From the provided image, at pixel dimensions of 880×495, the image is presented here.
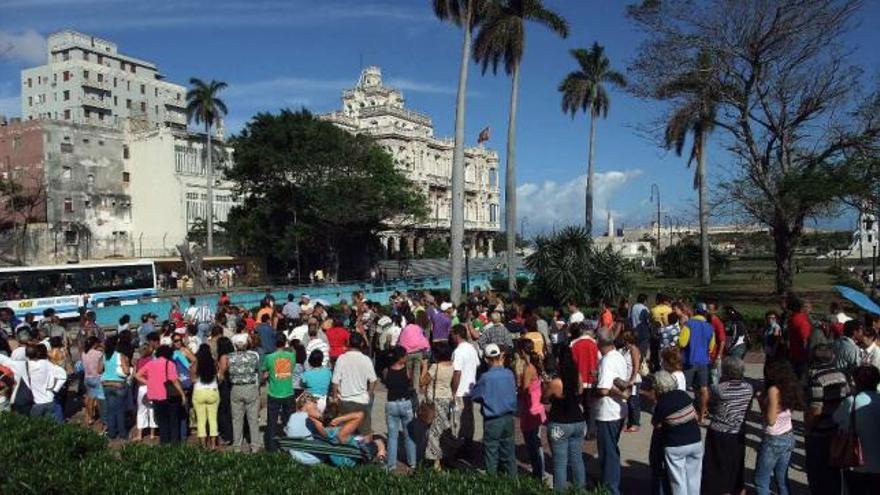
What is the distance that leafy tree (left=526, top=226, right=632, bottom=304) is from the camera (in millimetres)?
26719

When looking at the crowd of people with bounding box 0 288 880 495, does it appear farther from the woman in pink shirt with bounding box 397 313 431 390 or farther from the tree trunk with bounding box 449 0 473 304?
the tree trunk with bounding box 449 0 473 304

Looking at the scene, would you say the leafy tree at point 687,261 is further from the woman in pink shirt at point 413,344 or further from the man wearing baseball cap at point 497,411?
the man wearing baseball cap at point 497,411

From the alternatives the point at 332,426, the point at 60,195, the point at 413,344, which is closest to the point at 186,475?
the point at 332,426

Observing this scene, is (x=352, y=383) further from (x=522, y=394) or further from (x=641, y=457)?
(x=641, y=457)

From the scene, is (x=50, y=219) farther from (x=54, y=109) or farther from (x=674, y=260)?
(x=674, y=260)

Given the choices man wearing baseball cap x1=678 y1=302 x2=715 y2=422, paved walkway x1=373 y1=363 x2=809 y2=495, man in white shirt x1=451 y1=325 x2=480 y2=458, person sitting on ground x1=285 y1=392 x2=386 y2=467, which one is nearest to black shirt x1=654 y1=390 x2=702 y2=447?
paved walkway x1=373 y1=363 x2=809 y2=495

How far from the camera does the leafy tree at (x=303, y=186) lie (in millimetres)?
49875

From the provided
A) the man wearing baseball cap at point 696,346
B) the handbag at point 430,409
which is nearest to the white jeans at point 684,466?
the handbag at point 430,409

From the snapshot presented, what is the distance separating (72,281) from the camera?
33.3 meters

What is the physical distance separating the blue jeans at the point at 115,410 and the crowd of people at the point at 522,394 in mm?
19

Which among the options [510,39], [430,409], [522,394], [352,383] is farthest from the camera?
[510,39]

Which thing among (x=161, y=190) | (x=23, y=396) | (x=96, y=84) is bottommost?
(x=23, y=396)

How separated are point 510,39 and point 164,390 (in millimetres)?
25109

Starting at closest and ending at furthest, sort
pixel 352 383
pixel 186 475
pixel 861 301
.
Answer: pixel 186 475, pixel 352 383, pixel 861 301
